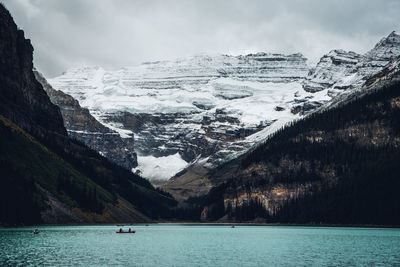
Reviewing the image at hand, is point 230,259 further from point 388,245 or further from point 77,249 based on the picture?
point 388,245

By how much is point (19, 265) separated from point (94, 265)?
450 inches

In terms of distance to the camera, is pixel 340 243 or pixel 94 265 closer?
pixel 94 265

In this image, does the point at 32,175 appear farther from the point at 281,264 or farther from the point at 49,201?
the point at 281,264

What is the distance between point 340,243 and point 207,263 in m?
49.7

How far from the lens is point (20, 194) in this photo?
16200 centimetres

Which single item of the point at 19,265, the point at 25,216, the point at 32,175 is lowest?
the point at 19,265

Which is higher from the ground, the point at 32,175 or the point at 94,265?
the point at 32,175

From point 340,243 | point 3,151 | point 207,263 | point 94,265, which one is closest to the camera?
point 94,265

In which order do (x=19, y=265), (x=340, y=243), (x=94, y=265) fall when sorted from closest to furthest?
1. (x=19, y=265)
2. (x=94, y=265)
3. (x=340, y=243)

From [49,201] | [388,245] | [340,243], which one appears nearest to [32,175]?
[49,201]

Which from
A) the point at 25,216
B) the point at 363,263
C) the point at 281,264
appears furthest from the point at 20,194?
the point at 363,263

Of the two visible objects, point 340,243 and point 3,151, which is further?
point 3,151

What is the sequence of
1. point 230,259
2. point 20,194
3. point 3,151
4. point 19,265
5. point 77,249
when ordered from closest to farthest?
point 19,265, point 230,259, point 77,249, point 20,194, point 3,151

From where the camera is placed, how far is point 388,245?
118125 mm
